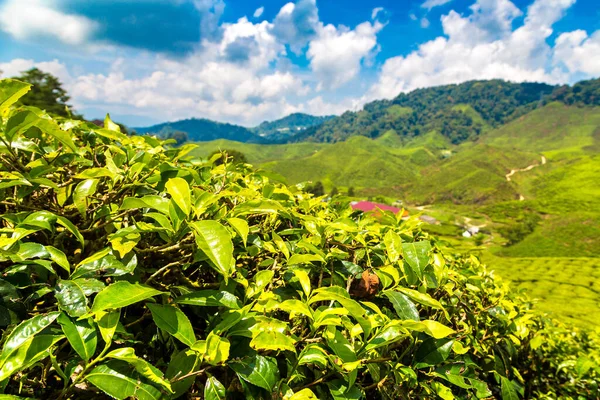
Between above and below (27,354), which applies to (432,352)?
below

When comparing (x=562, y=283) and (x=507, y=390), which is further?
(x=562, y=283)

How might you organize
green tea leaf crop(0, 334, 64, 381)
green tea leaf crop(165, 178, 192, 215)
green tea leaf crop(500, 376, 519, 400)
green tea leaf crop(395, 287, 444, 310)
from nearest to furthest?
green tea leaf crop(0, 334, 64, 381)
green tea leaf crop(165, 178, 192, 215)
green tea leaf crop(395, 287, 444, 310)
green tea leaf crop(500, 376, 519, 400)

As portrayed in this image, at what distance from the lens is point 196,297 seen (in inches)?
37.7

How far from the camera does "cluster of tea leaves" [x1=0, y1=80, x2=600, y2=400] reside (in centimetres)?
85

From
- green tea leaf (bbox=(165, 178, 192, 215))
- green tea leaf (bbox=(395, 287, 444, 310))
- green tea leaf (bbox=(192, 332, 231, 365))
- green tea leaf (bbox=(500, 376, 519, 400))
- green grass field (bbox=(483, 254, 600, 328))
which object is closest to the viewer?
green tea leaf (bbox=(192, 332, 231, 365))

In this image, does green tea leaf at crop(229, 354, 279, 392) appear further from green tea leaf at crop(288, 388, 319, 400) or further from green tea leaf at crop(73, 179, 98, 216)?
green tea leaf at crop(73, 179, 98, 216)

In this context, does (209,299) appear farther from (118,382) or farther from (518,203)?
(518,203)

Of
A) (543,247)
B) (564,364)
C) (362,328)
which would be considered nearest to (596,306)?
(564,364)

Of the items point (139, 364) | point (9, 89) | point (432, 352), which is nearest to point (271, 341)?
point (139, 364)

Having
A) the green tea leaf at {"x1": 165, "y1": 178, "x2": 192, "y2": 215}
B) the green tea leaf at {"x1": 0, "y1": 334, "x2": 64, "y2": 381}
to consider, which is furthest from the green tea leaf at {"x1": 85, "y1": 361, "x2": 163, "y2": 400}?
the green tea leaf at {"x1": 165, "y1": 178, "x2": 192, "y2": 215}

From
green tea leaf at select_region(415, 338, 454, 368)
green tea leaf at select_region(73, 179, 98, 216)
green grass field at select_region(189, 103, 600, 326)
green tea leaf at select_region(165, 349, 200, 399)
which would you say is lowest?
green grass field at select_region(189, 103, 600, 326)

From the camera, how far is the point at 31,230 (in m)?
0.98

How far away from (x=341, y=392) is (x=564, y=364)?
225 cm

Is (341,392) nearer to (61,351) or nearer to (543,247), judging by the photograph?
(61,351)
